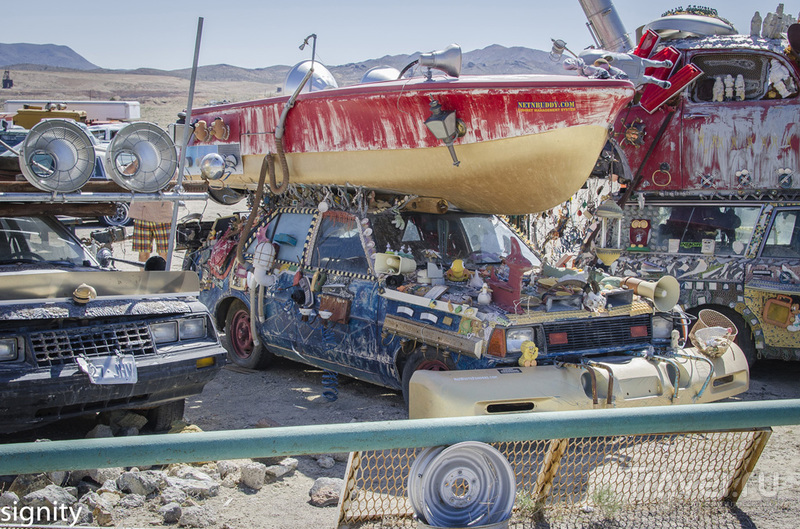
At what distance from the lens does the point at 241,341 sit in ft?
27.2

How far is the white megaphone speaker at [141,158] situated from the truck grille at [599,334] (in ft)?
10.9

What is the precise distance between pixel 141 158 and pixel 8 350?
6.38 feet

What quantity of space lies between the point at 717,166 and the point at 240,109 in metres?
5.46

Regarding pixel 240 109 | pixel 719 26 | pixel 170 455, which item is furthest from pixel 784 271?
pixel 170 455

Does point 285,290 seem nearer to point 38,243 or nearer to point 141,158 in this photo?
point 141,158

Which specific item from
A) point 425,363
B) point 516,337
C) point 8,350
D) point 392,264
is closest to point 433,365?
point 425,363

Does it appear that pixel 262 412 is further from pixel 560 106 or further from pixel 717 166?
pixel 717 166

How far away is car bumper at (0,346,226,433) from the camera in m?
4.48

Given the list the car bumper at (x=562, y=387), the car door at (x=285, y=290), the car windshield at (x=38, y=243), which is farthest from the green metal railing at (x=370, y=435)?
the car door at (x=285, y=290)

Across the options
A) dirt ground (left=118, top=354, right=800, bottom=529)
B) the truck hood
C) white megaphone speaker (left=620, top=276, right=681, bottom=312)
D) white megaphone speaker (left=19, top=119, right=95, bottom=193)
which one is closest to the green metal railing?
dirt ground (left=118, top=354, right=800, bottom=529)

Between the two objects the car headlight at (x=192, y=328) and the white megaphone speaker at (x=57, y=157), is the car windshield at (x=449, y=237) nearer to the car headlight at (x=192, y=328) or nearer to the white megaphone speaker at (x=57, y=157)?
the car headlight at (x=192, y=328)

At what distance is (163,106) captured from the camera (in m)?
48.1

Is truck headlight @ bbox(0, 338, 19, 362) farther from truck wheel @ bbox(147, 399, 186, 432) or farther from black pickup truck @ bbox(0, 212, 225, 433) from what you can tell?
truck wheel @ bbox(147, 399, 186, 432)

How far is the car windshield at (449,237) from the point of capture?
22.5 ft
